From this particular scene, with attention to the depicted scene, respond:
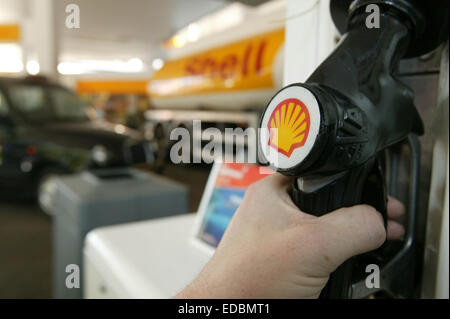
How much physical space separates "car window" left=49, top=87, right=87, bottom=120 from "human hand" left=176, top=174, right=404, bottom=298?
3420 millimetres

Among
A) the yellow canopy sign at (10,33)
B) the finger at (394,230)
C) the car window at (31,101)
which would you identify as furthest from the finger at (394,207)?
the yellow canopy sign at (10,33)

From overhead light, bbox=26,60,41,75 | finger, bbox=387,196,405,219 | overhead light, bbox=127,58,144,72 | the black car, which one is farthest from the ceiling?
finger, bbox=387,196,405,219

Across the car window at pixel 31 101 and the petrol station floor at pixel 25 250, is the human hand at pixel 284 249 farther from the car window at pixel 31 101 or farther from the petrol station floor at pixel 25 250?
the car window at pixel 31 101

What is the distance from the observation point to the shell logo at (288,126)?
289mm

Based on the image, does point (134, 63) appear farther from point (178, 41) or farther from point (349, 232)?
point (349, 232)

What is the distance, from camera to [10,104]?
10.5 feet

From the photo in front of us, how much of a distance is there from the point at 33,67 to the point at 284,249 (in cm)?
558

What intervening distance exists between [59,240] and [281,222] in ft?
4.99

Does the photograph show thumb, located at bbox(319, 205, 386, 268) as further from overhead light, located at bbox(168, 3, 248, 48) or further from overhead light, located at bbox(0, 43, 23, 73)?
overhead light, located at bbox(0, 43, 23, 73)

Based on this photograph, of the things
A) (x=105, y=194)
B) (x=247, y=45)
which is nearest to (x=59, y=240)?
(x=105, y=194)

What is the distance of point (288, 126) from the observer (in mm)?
297

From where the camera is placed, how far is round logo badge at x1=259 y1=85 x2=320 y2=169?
0.29 metres
